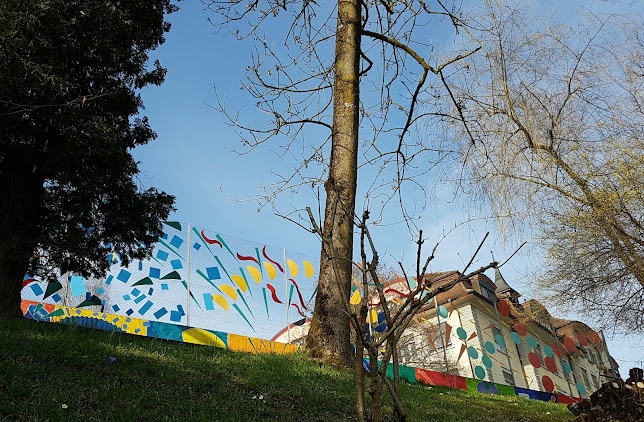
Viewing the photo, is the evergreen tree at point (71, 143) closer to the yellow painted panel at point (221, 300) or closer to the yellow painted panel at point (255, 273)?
the yellow painted panel at point (221, 300)

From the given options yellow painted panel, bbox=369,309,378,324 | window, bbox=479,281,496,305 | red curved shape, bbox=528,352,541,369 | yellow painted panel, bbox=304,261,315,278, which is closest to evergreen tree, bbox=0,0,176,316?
yellow painted panel, bbox=304,261,315,278

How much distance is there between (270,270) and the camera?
9.95m

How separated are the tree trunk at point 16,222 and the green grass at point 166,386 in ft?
5.36

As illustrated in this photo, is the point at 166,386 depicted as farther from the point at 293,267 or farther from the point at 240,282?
the point at 293,267

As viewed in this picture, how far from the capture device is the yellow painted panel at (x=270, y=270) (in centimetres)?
991

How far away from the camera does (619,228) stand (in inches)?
344

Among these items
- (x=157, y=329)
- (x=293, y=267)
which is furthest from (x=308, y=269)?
(x=157, y=329)

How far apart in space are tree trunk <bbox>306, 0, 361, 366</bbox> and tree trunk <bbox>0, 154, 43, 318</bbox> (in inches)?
155

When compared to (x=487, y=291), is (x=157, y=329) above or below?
below

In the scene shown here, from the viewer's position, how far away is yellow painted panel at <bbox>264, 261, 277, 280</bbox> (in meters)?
9.91

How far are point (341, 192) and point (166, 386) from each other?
2755 millimetres

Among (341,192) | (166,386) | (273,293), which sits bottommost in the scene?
(166,386)

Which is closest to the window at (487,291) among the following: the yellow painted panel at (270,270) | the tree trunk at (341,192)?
the yellow painted panel at (270,270)

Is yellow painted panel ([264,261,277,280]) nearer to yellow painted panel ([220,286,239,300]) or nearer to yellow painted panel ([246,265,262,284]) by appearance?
yellow painted panel ([246,265,262,284])
